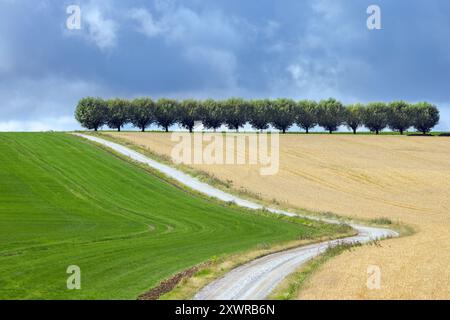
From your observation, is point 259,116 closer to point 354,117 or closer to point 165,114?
point 165,114

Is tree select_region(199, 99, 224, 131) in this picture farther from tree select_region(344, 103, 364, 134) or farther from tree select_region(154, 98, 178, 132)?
tree select_region(344, 103, 364, 134)

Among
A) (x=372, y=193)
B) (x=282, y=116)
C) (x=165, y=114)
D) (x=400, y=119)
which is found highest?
(x=165, y=114)

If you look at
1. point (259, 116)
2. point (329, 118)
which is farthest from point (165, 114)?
point (329, 118)

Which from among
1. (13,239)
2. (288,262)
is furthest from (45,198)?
(288,262)

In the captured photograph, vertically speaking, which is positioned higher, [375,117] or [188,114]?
[188,114]

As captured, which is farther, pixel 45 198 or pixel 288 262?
pixel 45 198

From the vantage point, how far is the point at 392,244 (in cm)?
4369

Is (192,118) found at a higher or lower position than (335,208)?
higher

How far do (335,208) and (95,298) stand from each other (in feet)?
158

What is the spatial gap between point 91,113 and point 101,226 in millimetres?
132265

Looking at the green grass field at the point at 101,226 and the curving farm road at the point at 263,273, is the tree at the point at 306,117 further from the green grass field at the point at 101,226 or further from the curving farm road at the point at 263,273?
the curving farm road at the point at 263,273

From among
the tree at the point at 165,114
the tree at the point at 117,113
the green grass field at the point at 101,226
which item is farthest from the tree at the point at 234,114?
the green grass field at the point at 101,226

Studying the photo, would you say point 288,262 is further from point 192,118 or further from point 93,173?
point 192,118

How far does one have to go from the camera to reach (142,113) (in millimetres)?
184125
